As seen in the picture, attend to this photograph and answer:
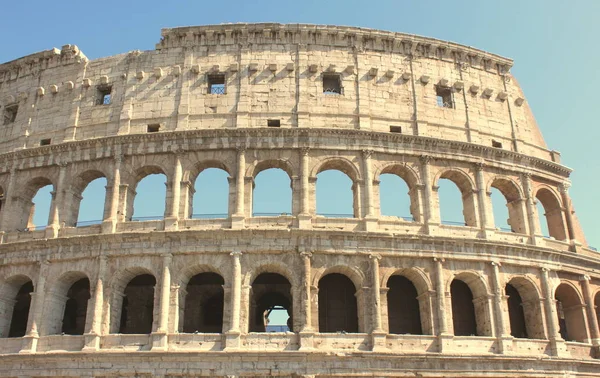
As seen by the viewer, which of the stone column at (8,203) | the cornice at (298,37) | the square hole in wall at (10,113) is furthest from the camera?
the square hole in wall at (10,113)

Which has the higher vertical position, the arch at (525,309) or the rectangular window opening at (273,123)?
the rectangular window opening at (273,123)

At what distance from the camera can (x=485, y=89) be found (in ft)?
80.4

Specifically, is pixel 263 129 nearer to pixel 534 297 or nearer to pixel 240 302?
pixel 240 302

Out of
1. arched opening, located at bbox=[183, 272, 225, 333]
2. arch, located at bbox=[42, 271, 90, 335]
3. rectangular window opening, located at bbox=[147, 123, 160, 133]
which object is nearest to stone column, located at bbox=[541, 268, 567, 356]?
arched opening, located at bbox=[183, 272, 225, 333]

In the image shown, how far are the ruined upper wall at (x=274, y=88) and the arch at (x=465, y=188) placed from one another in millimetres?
1594

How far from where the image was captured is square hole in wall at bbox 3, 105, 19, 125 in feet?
82.9

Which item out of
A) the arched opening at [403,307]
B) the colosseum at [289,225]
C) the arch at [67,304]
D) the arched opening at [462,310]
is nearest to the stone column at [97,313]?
the colosseum at [289,225]

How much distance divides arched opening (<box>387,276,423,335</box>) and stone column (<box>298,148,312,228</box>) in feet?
13.2

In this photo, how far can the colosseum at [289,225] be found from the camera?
19.2 metres

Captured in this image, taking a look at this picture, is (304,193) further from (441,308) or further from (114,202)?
(114,202)

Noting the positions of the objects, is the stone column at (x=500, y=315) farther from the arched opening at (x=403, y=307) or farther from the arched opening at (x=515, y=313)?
the arched opening at (x=403, y=307)

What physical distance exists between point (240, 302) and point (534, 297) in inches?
427

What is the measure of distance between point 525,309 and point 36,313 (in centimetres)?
1770

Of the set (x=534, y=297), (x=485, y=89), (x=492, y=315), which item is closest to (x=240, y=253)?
(x=492, y=315)
